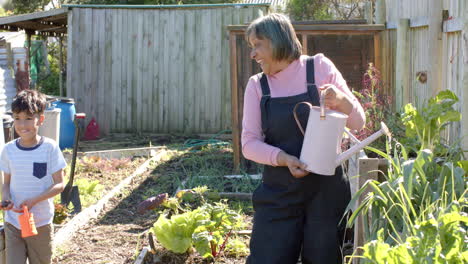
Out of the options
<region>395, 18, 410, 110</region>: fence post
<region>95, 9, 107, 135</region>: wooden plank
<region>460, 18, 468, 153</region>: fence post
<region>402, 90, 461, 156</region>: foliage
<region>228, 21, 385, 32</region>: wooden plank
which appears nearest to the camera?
<region>402, 90, 461, 156</region>: foliage

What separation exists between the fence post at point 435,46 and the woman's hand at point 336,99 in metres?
1.77

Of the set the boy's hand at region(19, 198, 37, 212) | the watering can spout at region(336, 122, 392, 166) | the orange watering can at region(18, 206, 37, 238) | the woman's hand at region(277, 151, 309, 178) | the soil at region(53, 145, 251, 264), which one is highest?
the watering can spout at region(336, 122, 392, 166)

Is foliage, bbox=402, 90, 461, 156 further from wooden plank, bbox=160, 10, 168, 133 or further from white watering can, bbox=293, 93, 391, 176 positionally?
wooden plank, bbox=160, 10, 168, 133

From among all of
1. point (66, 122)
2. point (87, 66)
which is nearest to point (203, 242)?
point (66, 122)

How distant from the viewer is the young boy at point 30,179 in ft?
11.8

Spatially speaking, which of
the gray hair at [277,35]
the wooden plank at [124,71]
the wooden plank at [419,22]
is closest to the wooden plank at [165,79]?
the wooden plank at [124,71]

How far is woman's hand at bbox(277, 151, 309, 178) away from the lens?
9.25ft

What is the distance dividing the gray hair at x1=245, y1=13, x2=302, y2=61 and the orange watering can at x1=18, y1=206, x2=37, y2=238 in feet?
5.28

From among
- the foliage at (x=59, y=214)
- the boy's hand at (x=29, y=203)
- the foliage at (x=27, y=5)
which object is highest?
the foliage at (x=27, y=5)

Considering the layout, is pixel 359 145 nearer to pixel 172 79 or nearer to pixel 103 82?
pixel 172 79

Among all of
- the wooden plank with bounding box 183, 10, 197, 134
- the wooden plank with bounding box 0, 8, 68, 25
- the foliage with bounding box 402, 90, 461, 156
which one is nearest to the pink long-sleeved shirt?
the foliage with bounding box 402, 90, 461, 156

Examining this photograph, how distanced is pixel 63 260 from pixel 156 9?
7.79 meters

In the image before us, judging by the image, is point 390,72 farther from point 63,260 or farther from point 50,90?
point 50,90

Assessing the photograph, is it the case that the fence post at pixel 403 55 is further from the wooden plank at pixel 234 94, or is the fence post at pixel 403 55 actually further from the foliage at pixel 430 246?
the foliage at pixel 430 246
